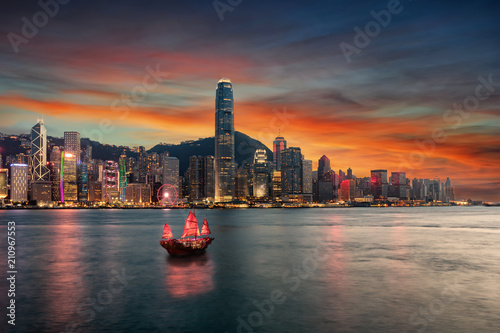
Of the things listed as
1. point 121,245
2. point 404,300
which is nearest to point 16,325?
point 404,300

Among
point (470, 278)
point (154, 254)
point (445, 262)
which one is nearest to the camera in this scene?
point (470, 278)

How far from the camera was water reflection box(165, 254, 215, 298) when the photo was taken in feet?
161

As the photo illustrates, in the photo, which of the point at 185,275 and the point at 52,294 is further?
the point at 185,275

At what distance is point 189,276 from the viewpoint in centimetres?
5691

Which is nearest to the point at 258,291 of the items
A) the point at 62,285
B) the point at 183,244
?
the point at 62,285

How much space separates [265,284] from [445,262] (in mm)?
36741

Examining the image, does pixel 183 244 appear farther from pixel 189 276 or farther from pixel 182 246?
pixel 189 276

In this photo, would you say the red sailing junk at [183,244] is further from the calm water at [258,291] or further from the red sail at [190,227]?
the calm water at [258,291]

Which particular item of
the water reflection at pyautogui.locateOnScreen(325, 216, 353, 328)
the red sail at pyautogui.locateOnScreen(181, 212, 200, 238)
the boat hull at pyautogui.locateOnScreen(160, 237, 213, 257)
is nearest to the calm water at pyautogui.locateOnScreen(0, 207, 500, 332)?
the water reflection at pyautogui.locateOnScreen(325, 216, 353, 328)

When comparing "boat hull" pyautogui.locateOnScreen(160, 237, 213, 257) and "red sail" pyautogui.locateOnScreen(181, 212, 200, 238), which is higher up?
"red sail" pyautogui.locateOnScreen(181, 212, 200, 238)

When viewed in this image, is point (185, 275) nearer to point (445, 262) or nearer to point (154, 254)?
point (154, 254)

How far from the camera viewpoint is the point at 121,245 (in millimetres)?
99188

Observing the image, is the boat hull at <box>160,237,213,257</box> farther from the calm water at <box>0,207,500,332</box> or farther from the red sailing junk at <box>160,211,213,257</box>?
the calm water at <box>0,207,500,332</box>

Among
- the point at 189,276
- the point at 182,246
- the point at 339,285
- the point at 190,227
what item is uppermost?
the point at 190,227
